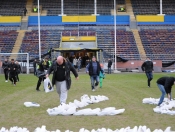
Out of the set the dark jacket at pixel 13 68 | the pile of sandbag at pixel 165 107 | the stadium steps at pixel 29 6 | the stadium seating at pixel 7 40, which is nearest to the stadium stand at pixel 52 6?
the stadium steps at pixel 29 6

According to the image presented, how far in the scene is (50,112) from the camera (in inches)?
446

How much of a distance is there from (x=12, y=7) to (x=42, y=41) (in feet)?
38.8

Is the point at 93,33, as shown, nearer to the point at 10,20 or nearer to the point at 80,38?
the point at 80,38

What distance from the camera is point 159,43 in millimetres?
52094

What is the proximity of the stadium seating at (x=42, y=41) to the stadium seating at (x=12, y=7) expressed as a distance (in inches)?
244

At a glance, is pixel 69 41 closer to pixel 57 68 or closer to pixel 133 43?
pixel 133 43

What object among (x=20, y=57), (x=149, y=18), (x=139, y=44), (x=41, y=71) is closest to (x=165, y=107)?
(x=41, y=71)

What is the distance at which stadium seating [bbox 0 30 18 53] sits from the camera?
50188 millimetres

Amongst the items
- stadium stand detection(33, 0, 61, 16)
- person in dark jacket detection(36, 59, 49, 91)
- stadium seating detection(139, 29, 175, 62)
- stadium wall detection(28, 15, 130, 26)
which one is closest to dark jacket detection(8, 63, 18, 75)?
person in dark jacket detection(36, 59, 49, 91)

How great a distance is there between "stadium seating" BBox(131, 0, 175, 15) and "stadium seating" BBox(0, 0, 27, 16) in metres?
17.2

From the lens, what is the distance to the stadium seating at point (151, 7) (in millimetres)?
60497

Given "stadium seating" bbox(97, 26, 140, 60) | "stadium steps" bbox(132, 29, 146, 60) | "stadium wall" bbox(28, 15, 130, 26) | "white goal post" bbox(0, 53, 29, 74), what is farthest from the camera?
"stadium wall" bbox(28, 15, 130, 26)

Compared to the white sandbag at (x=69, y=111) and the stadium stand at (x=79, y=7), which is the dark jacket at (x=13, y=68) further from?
the stadium stand at (x=79, y=7)

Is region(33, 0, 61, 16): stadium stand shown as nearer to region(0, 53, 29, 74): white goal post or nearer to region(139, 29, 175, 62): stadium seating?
region(139, 29, 175, 62): stadium seating
